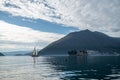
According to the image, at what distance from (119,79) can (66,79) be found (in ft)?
52.3

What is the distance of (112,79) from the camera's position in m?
72.3

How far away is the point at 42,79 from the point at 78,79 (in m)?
11.1

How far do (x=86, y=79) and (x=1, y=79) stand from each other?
26.2 metres

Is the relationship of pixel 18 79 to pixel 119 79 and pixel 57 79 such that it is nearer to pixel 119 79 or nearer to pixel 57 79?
pixel 57 79

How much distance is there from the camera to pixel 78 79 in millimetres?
75312

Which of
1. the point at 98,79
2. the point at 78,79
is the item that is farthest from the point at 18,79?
the point at 98,79

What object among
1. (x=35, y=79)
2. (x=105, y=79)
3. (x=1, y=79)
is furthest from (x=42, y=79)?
(x=105, y=79)

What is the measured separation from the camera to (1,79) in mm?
75250

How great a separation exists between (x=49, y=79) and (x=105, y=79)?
667 inches

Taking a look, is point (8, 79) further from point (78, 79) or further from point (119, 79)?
point (119, 79)

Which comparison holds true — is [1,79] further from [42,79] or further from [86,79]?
[86,79]

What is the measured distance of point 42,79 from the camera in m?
74.9

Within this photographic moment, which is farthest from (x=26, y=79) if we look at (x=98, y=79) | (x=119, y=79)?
(x=119, y=79)

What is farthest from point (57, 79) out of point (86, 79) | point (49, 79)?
point (86, 79)
